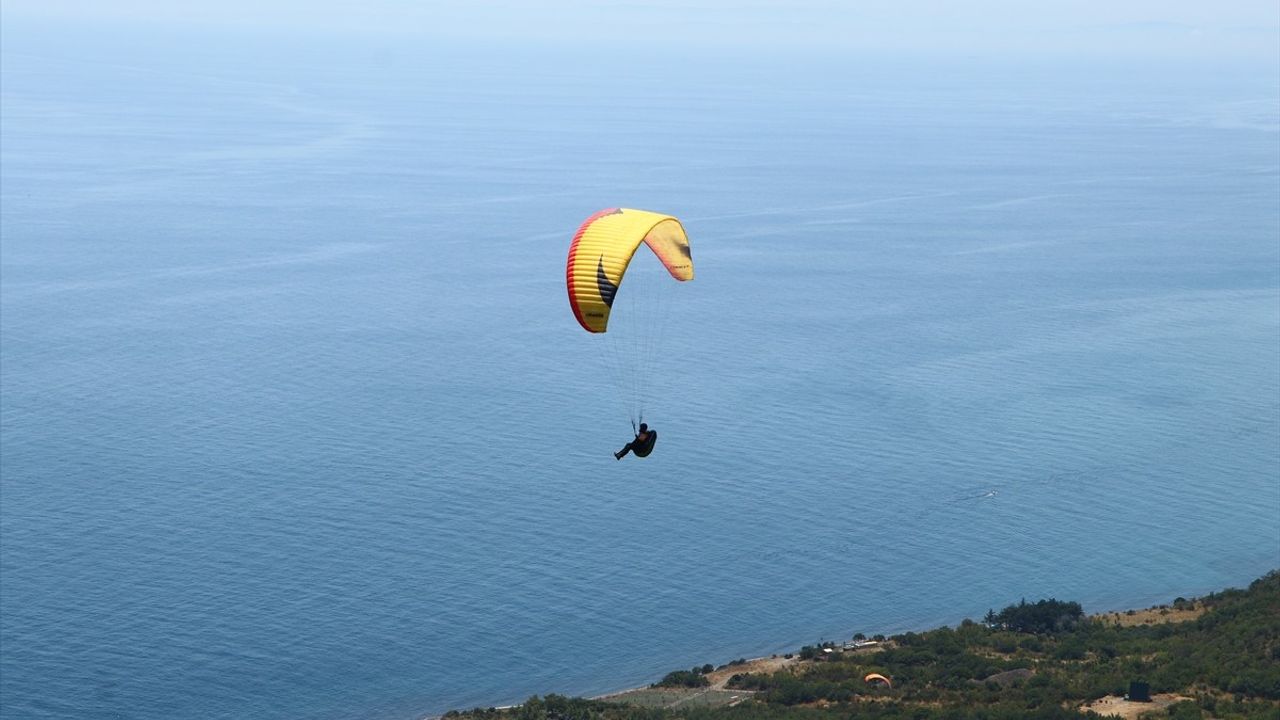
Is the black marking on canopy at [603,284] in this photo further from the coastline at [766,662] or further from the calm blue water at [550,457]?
the calm blue water at [550,457]

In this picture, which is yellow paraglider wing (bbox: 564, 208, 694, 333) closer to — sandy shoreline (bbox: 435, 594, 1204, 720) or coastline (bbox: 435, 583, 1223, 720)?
coastline (bbox: 435, 583, 1223, 720)

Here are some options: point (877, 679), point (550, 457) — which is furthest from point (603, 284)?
point (550, 457)

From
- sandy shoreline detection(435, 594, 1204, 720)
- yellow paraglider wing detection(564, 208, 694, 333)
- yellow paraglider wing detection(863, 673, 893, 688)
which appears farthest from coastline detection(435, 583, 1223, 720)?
yellow paraglider wing detection(564, 208, 694, 333)

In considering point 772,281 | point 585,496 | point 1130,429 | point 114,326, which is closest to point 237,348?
point 114,326

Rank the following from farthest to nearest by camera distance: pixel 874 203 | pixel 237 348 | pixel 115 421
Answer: pixel 874 203 < pixel 237 348 < pixel 115 421

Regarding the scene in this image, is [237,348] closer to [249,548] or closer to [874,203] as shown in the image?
[249,548]

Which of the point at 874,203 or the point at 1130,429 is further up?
the point at 874,203

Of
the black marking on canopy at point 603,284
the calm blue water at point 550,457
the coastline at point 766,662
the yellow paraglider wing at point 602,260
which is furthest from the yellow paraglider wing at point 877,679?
the black marking on canopy at point 603,284
